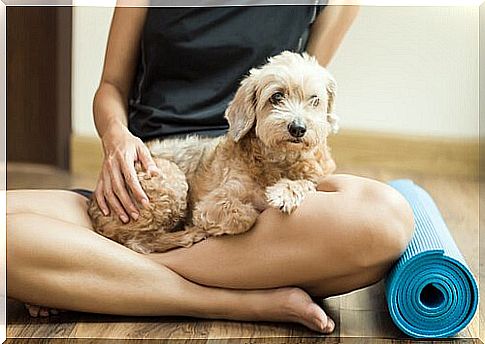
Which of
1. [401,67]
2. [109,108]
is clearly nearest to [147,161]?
[109,108]

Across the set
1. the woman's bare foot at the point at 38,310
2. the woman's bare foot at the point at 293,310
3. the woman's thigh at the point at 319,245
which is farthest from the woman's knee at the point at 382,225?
the woman's bare foot at the point at 38,310

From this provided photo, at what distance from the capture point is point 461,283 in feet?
4.57

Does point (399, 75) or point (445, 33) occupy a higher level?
point (445, 33)

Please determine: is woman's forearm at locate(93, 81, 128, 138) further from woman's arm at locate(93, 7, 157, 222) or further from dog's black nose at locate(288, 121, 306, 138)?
dog's black nose at locate(288, 121, 306, 138)

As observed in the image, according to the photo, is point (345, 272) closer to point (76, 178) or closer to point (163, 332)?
point (163, 332)

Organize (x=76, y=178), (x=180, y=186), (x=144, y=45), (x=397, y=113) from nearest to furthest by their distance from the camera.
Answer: (x=180, y=186) < (x=144, y=45) < (x=397, y=113) < (x=76, y=178)

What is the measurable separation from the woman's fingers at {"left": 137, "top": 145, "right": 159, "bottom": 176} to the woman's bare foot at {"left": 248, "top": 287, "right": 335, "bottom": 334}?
26cm

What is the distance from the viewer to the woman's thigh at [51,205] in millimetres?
1479

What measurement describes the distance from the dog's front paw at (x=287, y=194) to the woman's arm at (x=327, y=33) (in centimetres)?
28

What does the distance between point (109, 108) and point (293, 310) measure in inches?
18.4

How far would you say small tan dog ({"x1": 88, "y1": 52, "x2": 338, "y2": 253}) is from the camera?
4.47 ft

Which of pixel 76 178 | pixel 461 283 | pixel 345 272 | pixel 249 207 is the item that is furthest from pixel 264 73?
pixel 76 178

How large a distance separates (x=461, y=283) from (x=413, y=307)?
0.26 feet

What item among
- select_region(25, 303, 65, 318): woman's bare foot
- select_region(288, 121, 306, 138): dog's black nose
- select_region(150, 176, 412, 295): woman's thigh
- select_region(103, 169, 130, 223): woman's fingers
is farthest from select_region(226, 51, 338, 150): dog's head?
select_region(25, 303, 65, 318): woman's bare foot
